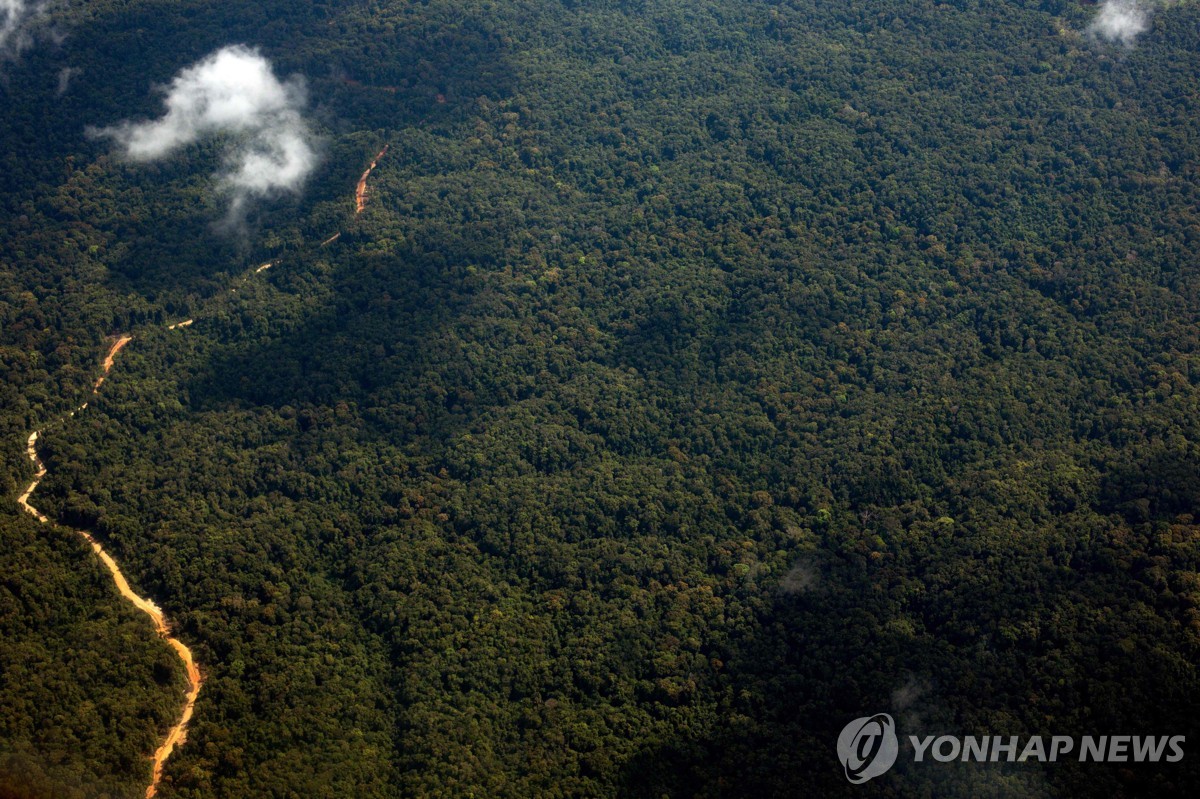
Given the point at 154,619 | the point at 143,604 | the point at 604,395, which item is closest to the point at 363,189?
the point at 604,395

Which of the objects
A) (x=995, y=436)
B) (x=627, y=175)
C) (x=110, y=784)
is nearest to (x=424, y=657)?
(x=110, y=784)

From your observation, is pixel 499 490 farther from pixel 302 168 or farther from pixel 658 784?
pixel 302 168

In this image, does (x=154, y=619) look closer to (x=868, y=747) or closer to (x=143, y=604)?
(x=143, y=604)

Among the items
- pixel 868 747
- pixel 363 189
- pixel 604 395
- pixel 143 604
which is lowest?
pixel 143 604

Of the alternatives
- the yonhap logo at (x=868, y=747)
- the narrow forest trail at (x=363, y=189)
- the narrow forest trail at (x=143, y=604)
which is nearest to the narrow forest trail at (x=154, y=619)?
the narrow forest trail at (x=143, y=604)

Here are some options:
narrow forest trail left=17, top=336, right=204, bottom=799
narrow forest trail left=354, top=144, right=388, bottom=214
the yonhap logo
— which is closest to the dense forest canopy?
narrow forest trail left=354, top=144, right=388, bottom=214

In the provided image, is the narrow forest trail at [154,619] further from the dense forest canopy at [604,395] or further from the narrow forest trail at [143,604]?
the dense forest canopy at [604,395]
